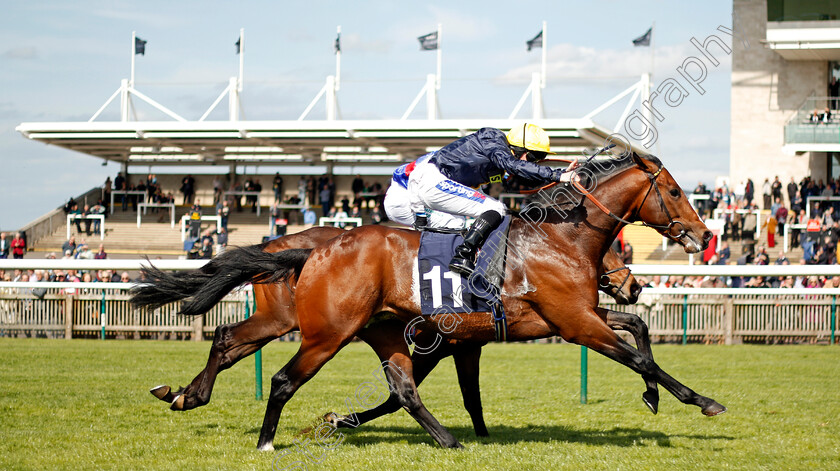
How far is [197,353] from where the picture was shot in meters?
11.9

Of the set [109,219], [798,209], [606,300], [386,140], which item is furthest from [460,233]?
[109,219]

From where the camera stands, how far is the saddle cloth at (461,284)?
539cm

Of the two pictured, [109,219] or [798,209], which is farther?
[109,219]

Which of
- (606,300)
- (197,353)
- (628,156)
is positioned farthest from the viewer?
(606,300)

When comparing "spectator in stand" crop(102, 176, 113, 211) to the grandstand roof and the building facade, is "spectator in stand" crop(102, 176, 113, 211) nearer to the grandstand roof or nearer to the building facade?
the grandstand roof

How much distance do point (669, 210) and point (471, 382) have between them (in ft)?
5.86

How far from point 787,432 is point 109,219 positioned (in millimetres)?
27211

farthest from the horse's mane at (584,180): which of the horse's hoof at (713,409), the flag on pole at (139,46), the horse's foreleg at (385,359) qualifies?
the flag on pole at (139,46)

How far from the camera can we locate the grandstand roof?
25.5 meters

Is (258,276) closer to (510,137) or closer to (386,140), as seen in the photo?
(510,137)

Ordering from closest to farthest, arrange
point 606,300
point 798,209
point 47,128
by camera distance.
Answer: point 606,300, point 798,209, point 47,128

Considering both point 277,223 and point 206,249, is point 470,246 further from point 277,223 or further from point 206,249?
point 277,223

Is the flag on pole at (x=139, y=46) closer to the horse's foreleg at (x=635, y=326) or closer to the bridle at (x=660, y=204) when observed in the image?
the bridle at (x=660, y=204)

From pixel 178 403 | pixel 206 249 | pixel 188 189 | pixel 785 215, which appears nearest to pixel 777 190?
pixel 785 215
